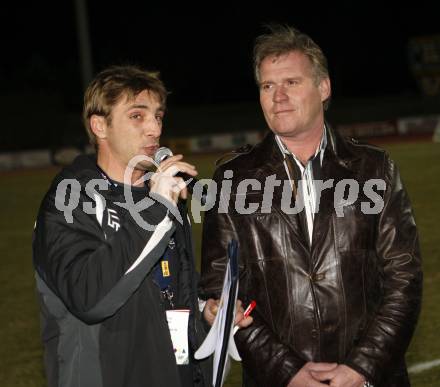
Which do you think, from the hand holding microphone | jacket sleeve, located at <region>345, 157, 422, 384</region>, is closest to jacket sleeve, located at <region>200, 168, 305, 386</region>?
jacket sleeve, located at <region>345, 157, 422, 384</region>

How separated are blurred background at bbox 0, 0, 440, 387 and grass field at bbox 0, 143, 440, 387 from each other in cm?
18

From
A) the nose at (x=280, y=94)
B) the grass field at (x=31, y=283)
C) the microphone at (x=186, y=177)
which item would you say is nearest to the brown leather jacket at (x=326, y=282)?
the microphone at (x=186, y=177)

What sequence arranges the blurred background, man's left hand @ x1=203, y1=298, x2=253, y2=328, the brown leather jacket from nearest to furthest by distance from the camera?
1. man's left hand @ x1=203, y1=298, x2=253, y2=328
2. the brown leather jacket
3. the blurred background

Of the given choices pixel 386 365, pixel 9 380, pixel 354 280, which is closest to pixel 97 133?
pixel 354 280

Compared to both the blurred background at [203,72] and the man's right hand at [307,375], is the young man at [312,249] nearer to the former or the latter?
the man's right hand at [307,375]

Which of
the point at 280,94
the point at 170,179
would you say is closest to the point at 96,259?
the point at 170,179

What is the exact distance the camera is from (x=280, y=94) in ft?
9.74

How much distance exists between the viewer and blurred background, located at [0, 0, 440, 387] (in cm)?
2566

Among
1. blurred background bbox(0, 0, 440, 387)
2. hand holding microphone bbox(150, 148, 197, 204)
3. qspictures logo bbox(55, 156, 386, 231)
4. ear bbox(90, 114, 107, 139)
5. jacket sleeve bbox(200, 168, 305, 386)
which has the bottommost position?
jacket sleeve bbox(200, 168, 305, 386)

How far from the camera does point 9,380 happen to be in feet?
20.1

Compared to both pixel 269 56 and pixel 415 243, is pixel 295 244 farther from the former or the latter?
pixel 269 56

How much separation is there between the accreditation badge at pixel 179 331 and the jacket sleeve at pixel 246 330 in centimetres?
12

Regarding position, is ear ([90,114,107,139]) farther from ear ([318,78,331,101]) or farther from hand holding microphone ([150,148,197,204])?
ear ([318,78,331,101])

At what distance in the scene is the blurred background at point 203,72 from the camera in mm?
25656
